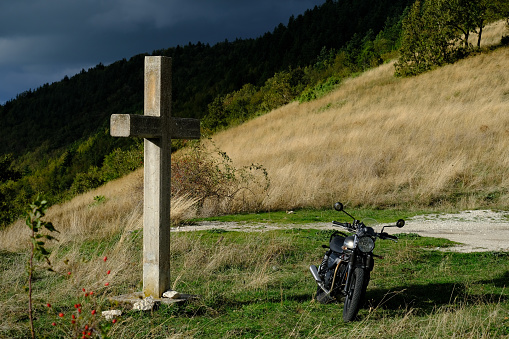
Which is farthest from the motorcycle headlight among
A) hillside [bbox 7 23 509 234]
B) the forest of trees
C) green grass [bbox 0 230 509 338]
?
hillside [bbox 7 23 509 234]

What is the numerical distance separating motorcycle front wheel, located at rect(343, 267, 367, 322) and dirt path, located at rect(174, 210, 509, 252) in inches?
171

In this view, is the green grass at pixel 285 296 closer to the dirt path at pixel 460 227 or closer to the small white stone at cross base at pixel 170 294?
the small white stone at cross base at pixel 170 294

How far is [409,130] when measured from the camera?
2209cm

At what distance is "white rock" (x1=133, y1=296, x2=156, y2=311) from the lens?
216 inches

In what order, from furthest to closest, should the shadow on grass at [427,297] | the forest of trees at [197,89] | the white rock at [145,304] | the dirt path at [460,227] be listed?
the forest of trees at [197,89] → the dirt path at [460,227] → the shadow on grass at [427,297] → the white rock at [145,304]

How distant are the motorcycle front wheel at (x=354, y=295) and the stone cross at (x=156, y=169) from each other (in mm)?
1843

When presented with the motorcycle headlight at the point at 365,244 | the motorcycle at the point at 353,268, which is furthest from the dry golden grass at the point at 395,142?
the motorcycle headlight at the point at 365,244

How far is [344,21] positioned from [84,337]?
96.3 m

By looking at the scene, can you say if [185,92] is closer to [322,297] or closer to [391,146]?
[391,146]

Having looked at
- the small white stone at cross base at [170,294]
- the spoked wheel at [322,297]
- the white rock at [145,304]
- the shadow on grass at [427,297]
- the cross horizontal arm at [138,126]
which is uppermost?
the cross horizontal arm at [138,126]

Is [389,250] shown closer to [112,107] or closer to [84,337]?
[84,337]

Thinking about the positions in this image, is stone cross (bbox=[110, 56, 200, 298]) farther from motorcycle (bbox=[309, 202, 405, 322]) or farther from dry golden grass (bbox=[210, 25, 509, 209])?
dry golden grass (bbox=[210, 25, 509, 209])

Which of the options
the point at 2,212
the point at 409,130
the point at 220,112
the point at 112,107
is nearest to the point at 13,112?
the point at 112,107

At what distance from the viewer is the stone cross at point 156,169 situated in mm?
5516
